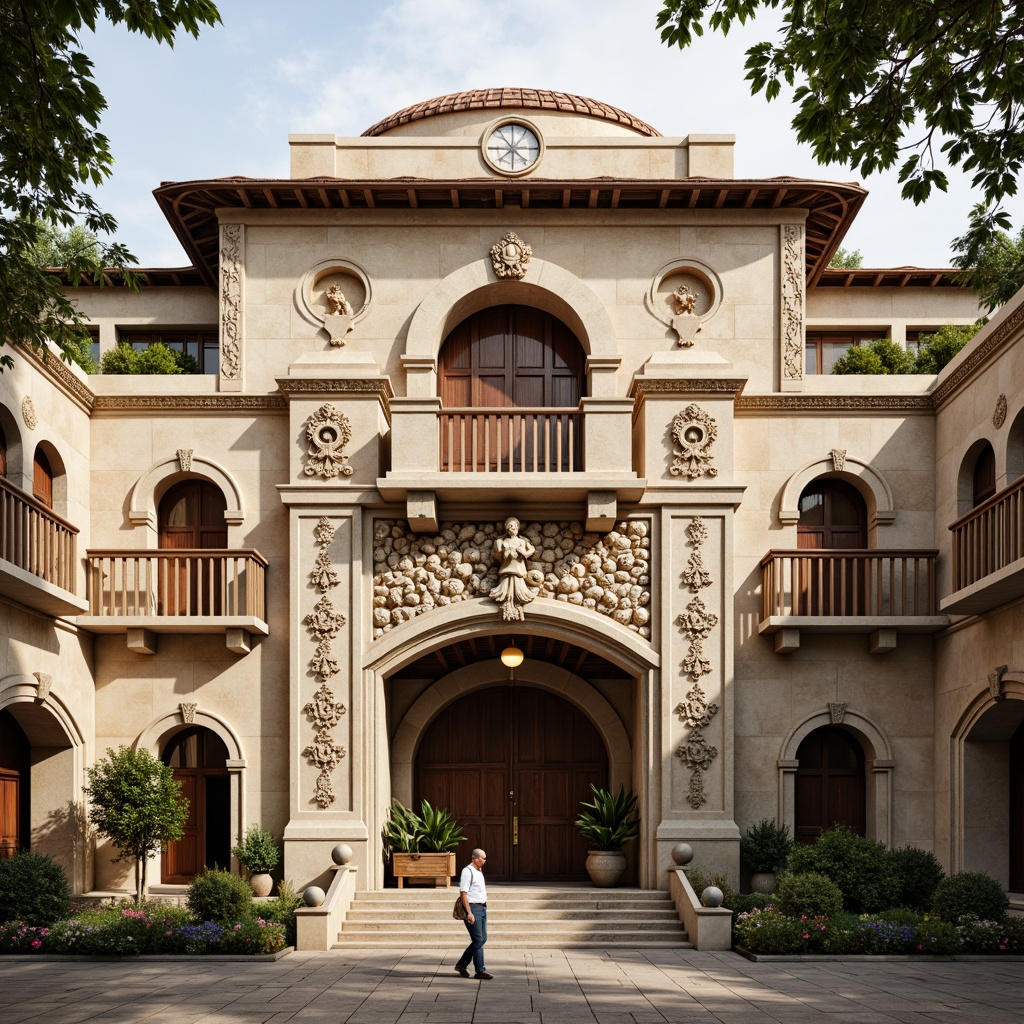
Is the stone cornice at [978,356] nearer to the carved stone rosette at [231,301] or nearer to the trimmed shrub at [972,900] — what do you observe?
the trimmed shrub at [972,900]

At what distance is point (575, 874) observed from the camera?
22.8 metres

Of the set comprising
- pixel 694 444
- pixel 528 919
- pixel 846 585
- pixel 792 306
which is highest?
pixel 792 306

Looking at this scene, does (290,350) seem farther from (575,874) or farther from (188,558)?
(575,874)

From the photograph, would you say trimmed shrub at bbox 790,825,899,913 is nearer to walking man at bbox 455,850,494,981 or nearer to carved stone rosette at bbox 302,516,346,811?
walking man at bbox 455,850,494,981

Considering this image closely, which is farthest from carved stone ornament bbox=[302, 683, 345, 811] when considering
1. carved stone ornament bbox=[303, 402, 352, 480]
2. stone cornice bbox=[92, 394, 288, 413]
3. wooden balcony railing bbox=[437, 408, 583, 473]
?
stone cornice bbox=[92, 394, 288, 413]

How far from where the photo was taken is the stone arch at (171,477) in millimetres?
21297

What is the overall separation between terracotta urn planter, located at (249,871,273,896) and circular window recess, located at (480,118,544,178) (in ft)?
41.1

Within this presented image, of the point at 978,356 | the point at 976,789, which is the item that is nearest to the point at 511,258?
the point at 978,356

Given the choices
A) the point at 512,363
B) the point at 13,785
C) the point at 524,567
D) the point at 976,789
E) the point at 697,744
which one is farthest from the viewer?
the point at 512,363

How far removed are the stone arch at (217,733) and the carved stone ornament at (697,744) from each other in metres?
7.14

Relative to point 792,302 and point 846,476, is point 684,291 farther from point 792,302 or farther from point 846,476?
point 846,476

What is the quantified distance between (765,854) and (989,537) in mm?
6080

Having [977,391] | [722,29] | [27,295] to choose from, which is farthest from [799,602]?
[27,295]

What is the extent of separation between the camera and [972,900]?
56.2 ft
